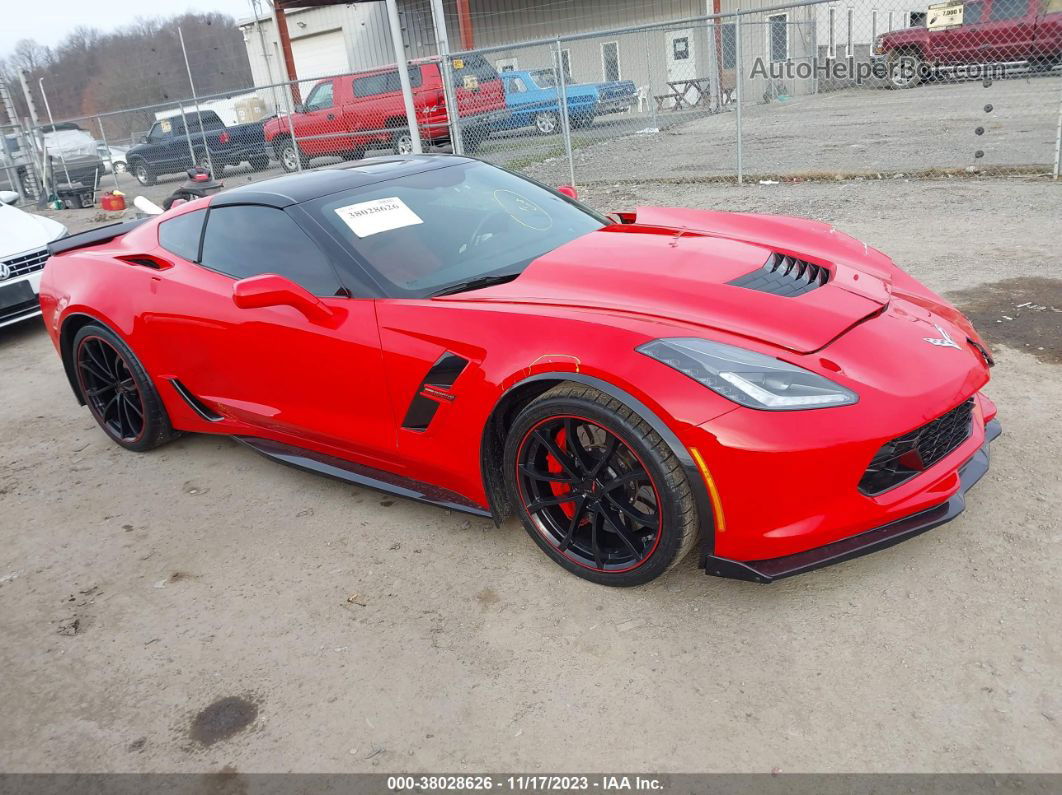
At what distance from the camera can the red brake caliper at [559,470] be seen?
2.74m

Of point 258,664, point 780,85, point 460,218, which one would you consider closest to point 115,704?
point 258,664

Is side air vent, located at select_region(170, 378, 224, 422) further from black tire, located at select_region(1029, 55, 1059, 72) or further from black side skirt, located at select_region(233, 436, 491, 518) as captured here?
black tire, located at select_region(1029, 55, 1059, 72)

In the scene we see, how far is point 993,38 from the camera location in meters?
15.5

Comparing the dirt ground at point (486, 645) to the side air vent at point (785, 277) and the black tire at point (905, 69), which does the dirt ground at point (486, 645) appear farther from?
the black tire at point (905, 69)

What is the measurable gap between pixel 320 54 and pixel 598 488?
27.4 m

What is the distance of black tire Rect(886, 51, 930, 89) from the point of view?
16781 millimetres

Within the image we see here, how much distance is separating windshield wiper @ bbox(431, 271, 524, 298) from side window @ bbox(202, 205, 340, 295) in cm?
45

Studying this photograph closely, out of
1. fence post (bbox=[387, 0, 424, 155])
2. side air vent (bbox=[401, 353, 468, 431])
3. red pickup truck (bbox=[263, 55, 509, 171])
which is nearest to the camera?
side air vent (bbox=[401, 353, 468, 431])

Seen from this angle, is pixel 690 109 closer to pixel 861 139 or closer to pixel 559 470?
pixel 861 139

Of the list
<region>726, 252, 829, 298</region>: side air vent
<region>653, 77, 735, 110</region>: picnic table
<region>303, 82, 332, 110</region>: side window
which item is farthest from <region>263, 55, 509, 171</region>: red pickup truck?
<region>726, 252, 829, 298</region>: side air vent

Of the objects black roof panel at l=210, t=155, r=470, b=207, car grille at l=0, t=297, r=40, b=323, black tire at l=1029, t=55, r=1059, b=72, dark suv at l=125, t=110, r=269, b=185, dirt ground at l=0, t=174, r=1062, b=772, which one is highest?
dark suv at l=125, t=110, r=269, b=185

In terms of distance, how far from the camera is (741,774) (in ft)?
6.63

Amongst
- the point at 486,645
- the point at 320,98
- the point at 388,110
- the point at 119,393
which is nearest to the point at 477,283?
the point at 486,645

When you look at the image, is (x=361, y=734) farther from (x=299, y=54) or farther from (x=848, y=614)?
(x=299, y=54)
